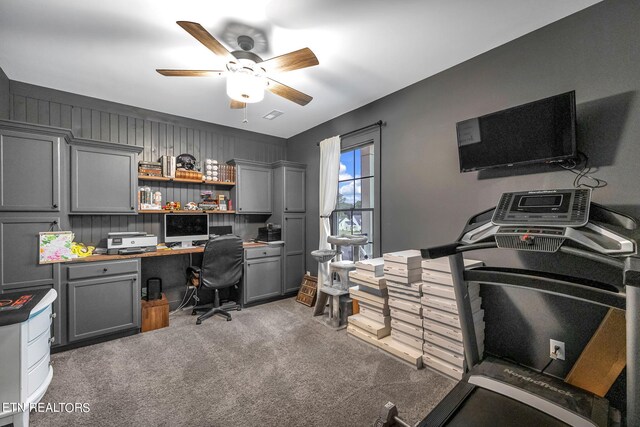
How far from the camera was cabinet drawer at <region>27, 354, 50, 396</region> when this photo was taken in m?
1.82

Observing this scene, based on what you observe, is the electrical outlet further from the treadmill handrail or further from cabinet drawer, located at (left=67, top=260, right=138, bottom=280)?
cabinet drawer, located at (left=67, top=260, right=138, bottom=280)

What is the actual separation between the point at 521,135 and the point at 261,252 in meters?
3.28

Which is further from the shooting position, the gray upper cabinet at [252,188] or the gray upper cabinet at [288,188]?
the gray upper cabinet at [288,188]

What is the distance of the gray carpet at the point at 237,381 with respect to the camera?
179 cm

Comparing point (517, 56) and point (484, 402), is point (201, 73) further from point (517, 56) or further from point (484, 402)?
point (484, 402)

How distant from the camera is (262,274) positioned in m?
3.98

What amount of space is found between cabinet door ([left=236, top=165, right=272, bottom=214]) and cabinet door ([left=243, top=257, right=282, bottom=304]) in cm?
83

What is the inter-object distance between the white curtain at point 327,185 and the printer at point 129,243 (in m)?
2.13

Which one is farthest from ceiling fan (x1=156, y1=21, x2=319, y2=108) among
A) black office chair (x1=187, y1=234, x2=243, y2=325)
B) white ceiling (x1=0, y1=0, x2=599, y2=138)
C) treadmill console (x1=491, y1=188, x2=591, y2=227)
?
black office chair (x1=187, y1=234, x2=243, y2=325)

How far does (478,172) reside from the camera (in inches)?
95.5

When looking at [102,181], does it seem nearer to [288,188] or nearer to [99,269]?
[99,269]

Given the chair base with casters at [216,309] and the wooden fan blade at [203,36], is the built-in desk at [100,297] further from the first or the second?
the wooden fan blade at [203,36]

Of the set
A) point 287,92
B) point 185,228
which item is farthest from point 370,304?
point 185,228

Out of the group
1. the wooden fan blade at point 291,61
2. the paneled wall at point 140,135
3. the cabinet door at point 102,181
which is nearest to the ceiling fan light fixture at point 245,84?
the wooden fan blade at point 291,61
